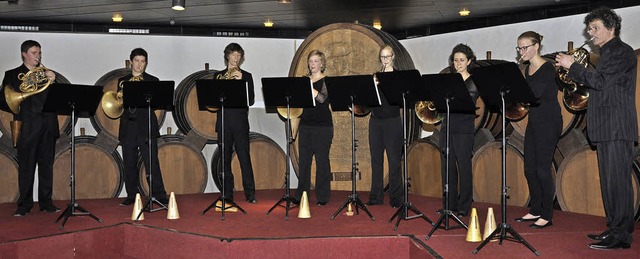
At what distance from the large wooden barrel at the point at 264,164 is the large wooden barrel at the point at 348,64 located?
1.20ft

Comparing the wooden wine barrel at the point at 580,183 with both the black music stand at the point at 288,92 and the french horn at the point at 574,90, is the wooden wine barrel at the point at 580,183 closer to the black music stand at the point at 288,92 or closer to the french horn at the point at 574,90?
the french horn at the point at 574,90

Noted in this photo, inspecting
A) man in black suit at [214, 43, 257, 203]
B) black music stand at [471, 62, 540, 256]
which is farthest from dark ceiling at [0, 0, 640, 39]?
black music stand at [471, 62, 540, 256]

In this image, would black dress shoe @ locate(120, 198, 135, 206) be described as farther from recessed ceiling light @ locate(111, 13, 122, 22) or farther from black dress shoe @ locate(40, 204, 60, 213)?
recessed ceiling light @ locate(111, 13, 122, 22)

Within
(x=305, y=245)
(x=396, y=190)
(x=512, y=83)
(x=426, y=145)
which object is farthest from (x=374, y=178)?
(x=512, y=83)

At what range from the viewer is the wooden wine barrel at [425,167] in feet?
26.6

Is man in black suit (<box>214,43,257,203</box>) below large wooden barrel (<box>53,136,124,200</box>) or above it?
above

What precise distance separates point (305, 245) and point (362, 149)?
3467 mm

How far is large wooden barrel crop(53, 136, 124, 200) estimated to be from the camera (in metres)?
8.49

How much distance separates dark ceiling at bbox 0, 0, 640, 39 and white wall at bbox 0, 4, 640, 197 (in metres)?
0.13

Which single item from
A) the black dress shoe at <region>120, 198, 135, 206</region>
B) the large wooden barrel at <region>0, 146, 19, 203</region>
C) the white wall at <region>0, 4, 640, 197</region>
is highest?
the white wall at <region>0, 4, 640, 197</region>

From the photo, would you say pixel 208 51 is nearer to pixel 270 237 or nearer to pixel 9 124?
pixel 9 124

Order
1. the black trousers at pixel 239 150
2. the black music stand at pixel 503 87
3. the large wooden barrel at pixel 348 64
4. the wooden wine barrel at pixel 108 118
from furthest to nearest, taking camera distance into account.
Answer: the wooden wine barrel at pixel 108 118 → the large wooden barrel at pixel 348 64 → the black trousers at pixel 239 150 → the black music stand at pixel 503 87

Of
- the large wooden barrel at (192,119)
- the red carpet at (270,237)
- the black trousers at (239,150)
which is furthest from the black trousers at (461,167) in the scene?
the large wooden barrel at (192,119)

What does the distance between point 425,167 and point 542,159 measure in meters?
2.57
